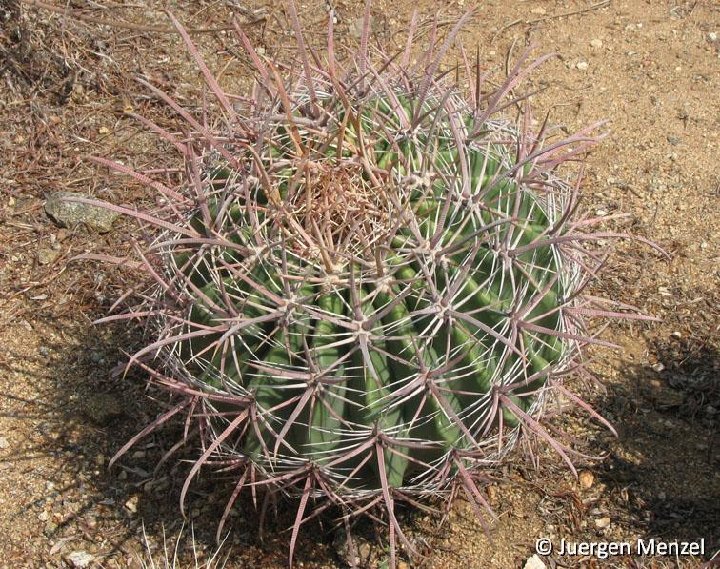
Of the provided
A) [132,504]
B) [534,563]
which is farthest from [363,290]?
[132,504]

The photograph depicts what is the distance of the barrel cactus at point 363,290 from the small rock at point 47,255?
136cm

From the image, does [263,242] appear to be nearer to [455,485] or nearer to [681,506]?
[455,485]

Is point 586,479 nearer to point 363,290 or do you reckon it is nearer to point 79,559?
point 363,290

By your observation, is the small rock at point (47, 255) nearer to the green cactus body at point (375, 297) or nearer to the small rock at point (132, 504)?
the small rock at point (132, 504)

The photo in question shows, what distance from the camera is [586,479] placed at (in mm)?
3029

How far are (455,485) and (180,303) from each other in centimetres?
91

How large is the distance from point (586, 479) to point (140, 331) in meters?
1.72

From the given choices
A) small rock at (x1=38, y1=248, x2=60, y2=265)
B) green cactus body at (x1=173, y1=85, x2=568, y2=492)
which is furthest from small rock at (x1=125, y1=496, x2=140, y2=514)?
small rock at (x1=38, y1=248, x2=60, y2=265)

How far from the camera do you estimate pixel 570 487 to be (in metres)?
3.01

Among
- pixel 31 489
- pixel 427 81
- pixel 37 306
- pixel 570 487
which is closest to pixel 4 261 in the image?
pixel 37 306

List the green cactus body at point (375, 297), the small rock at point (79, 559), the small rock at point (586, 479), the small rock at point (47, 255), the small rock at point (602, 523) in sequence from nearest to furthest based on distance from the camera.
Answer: the green cactus body at point (375, 297), the small rock at point (79, 559), the small rock at point (602, 523), the small rock at point (586, 479), the small rock at point (47, 255)

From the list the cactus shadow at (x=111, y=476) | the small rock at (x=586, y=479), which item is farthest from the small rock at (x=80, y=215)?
the small rock at (x=586, y=479)

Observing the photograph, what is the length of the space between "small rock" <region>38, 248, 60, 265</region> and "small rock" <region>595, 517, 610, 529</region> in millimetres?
2325

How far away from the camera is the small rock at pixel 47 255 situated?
367cm
